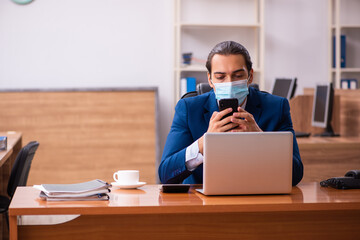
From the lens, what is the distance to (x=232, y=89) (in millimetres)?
2135

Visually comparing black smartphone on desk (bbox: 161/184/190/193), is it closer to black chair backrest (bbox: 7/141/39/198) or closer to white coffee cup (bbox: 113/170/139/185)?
white coffee cup (bbox: 113/170/139/185)

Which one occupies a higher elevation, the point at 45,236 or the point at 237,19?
the point at 237,19

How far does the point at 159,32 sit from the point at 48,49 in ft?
3.80

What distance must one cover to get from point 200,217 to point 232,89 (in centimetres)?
61

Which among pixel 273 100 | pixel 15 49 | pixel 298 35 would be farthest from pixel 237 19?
pixel 273 100

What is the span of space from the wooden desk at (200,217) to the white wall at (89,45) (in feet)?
12.6

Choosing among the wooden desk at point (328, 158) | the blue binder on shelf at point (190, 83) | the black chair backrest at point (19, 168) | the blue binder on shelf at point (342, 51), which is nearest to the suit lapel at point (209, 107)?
the black chair backrest at point (19, 168)

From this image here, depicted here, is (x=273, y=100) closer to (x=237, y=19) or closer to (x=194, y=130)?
(x=194, y=130)

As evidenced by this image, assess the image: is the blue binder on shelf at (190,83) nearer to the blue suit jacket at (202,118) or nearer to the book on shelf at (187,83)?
the book on shelf at (187,83)

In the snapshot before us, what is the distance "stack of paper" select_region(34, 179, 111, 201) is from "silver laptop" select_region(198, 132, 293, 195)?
34 cm

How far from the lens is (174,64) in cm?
543

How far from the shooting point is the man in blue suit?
6.81 ft

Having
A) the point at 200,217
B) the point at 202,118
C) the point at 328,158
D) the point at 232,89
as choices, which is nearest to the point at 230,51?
the point at 232,89

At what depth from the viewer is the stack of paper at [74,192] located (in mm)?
1719
